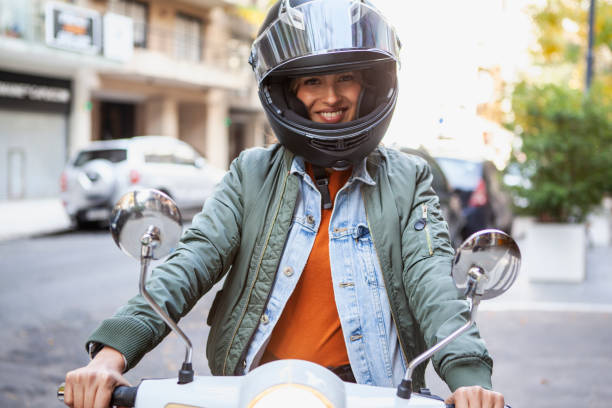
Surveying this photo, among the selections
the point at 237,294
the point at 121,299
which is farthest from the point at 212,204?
the point at 121,299

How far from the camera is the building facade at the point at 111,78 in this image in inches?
740

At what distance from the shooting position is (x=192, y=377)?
1439 millimetres

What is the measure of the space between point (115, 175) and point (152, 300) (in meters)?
11.9

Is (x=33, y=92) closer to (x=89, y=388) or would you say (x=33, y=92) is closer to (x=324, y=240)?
(x=324, y=240)

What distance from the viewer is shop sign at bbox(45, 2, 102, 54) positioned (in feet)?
60.0

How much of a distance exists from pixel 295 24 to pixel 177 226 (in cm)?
75

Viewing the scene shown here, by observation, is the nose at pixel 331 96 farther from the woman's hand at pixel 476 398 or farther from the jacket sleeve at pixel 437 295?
the woman's hand at pixel 476 398

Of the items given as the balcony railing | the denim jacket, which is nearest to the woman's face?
the denim jacket

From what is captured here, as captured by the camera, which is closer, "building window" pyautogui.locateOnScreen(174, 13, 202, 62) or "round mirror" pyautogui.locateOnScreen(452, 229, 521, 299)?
"round mirror" pyautogui.locateOnScreen(452, 229, 521, 299)

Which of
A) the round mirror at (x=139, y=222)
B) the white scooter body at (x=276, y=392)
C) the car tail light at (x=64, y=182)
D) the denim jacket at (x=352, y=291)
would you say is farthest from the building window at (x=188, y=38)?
the white scooter body at (x=276, y=392)

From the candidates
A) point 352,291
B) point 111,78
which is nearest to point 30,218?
point 111,78

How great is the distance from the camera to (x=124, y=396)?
1479 millimetres

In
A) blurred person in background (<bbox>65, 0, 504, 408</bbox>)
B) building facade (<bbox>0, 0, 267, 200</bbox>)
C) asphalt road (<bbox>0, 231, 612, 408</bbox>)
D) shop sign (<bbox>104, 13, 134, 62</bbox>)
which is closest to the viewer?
blurred person in background (<bbox>65, 0, 504, 408</bbox>)

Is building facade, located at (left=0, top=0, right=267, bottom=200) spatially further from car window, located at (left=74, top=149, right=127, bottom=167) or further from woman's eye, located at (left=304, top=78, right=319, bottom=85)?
woman's eye, located at (left=304, top=78, right=319, bottom=85)
